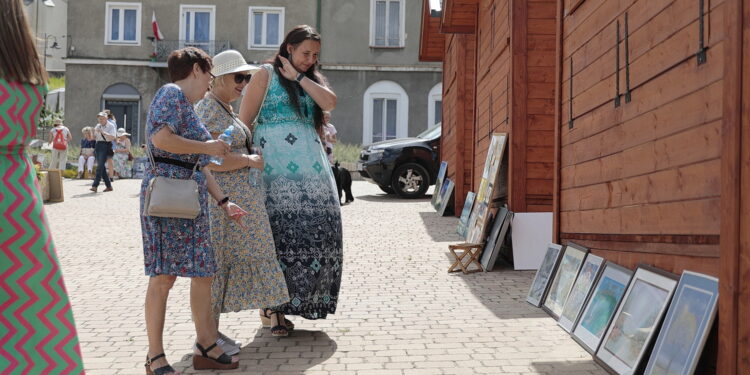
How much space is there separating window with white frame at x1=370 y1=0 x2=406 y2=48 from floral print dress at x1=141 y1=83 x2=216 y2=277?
26.3 metres

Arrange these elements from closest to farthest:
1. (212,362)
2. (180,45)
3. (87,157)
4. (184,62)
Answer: (184,62) → (212,362) → (87,157) → (180,45)

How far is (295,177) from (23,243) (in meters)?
2.75

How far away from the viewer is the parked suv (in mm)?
16375

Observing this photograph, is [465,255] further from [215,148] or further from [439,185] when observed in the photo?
[439,185]

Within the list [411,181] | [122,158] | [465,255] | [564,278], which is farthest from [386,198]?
[564,278]

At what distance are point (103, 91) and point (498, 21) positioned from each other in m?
24.9

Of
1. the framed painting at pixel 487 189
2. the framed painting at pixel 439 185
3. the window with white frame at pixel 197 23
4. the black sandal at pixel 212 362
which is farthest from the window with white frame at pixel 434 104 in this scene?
the black sandal at pixel 212 362

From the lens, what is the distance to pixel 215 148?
385 cm

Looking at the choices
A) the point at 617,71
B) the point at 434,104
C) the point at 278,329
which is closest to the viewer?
the point at 617,71

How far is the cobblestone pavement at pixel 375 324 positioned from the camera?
428cm

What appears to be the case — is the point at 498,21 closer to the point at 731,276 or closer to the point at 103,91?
the point at 731,276

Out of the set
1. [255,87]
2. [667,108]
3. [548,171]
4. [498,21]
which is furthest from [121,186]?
[667,108]

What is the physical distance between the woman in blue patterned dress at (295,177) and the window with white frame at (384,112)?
25063 millimetres

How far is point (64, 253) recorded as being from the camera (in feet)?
29.4
